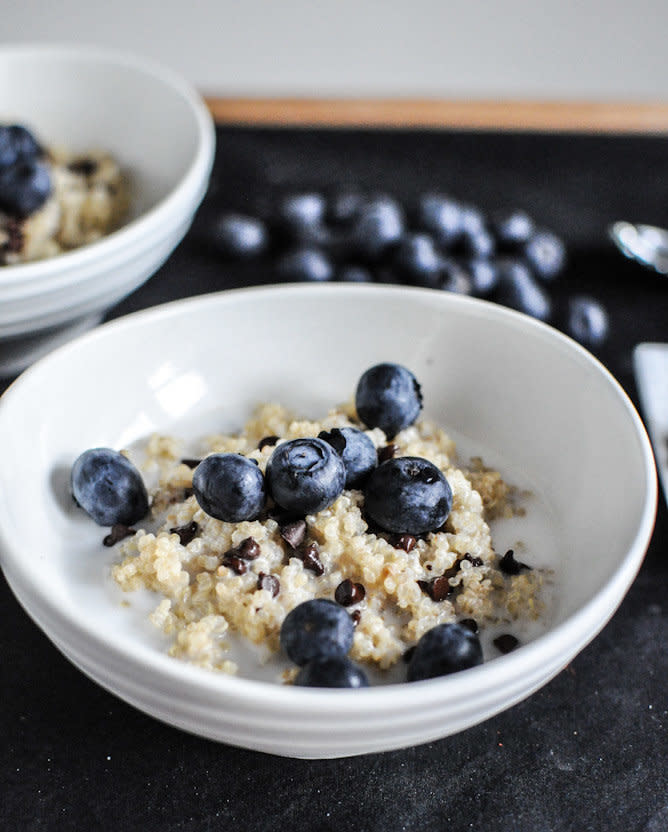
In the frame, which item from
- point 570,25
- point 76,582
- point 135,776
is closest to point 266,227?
point 76,582

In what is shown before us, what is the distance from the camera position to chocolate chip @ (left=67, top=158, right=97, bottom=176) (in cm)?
141

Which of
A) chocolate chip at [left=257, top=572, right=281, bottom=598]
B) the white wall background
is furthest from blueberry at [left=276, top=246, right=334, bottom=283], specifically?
the white wall background

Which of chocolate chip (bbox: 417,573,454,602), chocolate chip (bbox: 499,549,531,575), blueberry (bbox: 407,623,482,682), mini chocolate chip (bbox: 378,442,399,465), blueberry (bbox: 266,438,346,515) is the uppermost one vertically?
blueberry (bbox: 266,438,346,515)

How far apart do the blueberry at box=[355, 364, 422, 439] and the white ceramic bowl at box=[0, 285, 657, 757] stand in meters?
0.10

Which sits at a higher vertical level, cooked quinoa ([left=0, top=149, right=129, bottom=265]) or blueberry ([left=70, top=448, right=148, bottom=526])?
blueberry ([left=70, top=448, right=148, bottom=526])

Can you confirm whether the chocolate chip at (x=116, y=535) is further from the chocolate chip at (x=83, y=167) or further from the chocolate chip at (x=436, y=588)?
the chocolate chip at (x=83, y=167)

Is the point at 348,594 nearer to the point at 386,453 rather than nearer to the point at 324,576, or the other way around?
the point at 324,576

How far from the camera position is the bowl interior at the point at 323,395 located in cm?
81

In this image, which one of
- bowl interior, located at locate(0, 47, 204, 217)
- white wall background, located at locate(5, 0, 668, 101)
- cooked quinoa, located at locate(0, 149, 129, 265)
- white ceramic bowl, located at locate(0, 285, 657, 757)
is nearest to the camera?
white ceramic bowl, located at locate(0, 285, 657, 757)

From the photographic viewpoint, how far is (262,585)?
0.73 m

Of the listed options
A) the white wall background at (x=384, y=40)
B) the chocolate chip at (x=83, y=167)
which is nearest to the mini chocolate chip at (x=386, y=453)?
the chocolate chip at (x=83, y=167)

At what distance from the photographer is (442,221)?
54.8 inches

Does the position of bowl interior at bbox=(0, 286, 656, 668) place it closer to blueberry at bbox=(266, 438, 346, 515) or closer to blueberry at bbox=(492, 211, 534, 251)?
blueberry at bbox=(266, 438, 346, 515)

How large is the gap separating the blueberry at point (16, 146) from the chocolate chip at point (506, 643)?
968 millimetres
